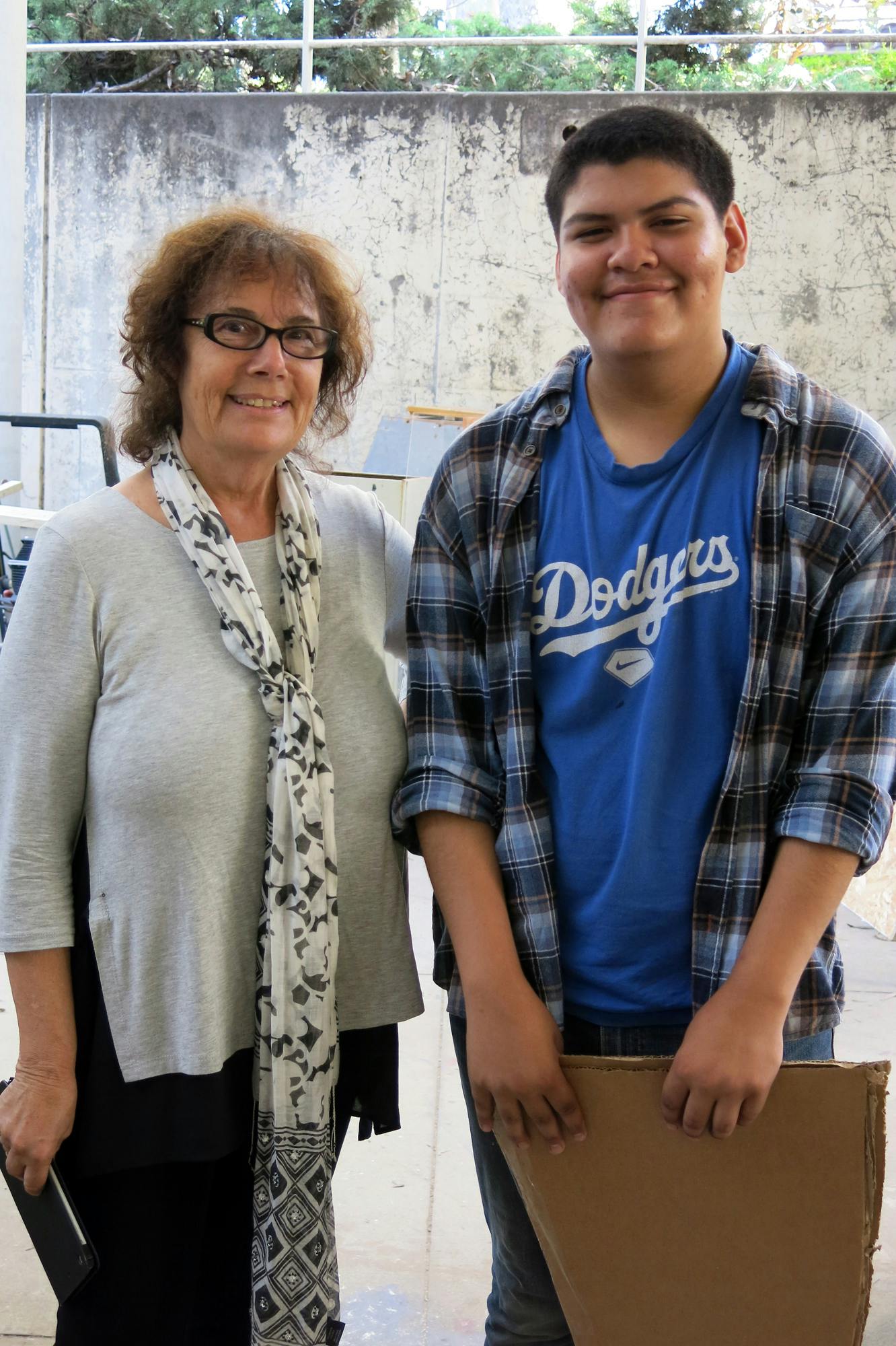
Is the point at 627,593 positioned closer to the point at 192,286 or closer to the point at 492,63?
the point at 192,286

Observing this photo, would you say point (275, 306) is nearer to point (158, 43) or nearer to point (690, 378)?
point (690, 378)

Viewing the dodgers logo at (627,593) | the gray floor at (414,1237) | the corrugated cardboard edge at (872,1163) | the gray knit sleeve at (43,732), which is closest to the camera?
the corrugated cardboard edge at (872,1163)

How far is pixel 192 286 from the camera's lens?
62.5 inches

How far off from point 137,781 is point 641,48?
24.8ft

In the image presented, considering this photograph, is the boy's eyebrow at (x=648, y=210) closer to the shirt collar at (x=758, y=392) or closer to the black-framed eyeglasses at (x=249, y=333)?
the shirt collar at (x=758, y=392)

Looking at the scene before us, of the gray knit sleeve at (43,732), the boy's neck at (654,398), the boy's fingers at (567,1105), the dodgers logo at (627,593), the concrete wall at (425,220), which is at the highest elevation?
the concrete wall at (425,220)

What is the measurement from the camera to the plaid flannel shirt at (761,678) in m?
1.30

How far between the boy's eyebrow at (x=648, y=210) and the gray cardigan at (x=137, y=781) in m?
0.62

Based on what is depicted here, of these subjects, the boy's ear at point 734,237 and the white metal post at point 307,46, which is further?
the white metal post at point 307,46

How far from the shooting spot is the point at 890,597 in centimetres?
130

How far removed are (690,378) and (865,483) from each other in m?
0.23

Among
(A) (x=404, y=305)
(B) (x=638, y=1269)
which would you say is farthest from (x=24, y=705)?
(A) (x=404, y=305)

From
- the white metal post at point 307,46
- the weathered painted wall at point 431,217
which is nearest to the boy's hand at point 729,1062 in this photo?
the weathered painted wall at point 431,217

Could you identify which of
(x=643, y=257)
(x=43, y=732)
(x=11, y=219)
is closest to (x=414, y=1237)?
(x=43, y=732)
